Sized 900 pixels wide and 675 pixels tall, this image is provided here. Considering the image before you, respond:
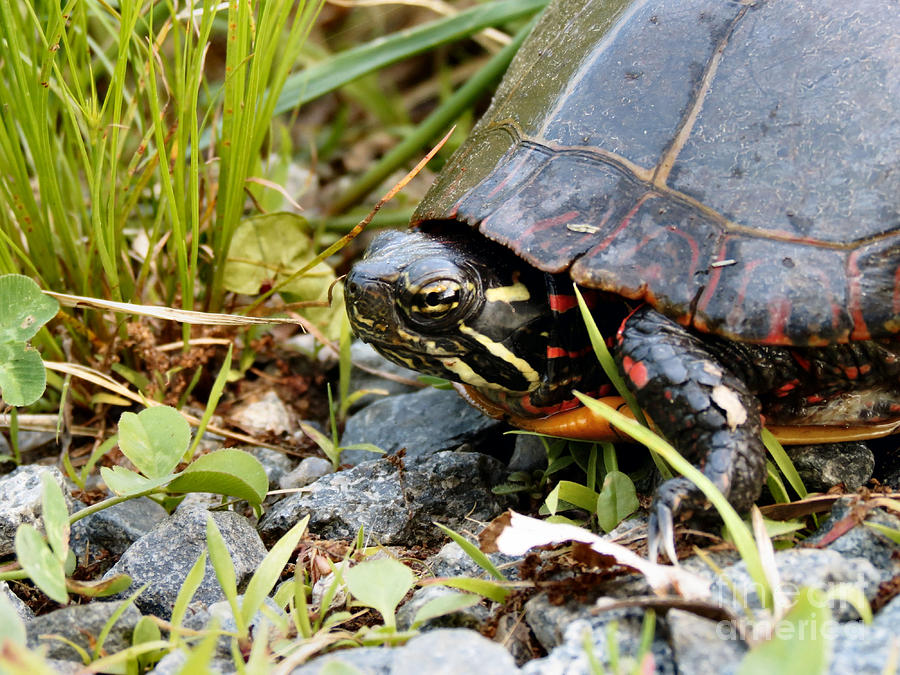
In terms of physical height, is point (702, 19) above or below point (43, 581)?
above

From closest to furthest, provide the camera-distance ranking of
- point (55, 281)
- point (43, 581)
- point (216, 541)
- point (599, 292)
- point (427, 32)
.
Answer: point (43, 581)
point (216, 541)
point (599, 292)
point (55, 281)
point (427, 32)

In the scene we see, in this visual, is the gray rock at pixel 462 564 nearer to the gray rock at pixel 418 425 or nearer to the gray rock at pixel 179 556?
the gray rock at pixel 179 556

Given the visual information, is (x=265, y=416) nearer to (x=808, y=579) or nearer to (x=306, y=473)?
(x=306, y=473)

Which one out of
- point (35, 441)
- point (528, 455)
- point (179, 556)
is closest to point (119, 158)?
point (35, 441)

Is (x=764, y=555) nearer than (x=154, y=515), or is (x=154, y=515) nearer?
(x=764, y=555)

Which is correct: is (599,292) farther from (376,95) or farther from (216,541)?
(376,95)

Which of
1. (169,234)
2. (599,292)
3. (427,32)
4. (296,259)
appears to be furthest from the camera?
(427,32)

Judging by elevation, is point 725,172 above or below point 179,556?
above

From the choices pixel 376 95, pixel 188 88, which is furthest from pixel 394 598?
pixel 376 95
